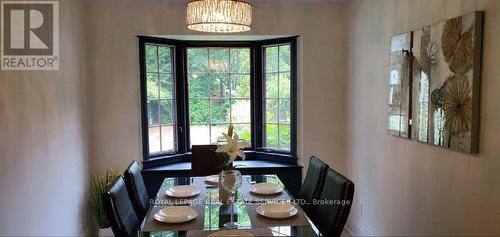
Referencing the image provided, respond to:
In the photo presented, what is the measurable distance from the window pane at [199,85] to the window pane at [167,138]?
1.50 ft

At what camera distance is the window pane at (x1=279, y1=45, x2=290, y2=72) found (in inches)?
168

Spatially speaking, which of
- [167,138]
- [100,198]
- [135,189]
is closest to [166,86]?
[167,138]

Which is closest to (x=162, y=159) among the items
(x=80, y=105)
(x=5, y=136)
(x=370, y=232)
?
(x=80, y=105)

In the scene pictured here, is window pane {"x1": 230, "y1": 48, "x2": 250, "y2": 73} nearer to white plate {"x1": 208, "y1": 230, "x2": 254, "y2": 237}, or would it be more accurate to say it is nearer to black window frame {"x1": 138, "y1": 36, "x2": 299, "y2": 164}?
black window frame {"x1": 138, "y1": 36, "x2": 299, "y2": 164}

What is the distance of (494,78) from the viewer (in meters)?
1.94

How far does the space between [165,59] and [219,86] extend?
68 cm

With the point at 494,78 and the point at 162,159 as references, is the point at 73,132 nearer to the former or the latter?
the point at 162,159

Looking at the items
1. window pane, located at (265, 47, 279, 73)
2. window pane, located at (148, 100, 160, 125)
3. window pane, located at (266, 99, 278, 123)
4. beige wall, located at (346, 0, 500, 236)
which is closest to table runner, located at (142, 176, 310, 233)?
beige wall, located at (346, 0, 500, 236)

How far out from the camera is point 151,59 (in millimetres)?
4160

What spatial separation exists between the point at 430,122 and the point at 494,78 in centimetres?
58

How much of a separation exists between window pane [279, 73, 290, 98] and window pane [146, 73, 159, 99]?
4.47ft

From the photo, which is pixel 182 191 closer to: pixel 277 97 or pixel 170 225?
pixel 170 225

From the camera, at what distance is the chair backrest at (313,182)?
273 centimetres

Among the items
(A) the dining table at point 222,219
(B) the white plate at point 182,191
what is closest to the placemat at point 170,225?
(A) the dining table at point 222,219
